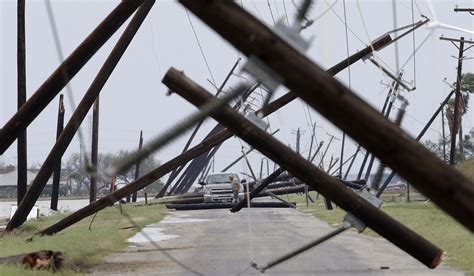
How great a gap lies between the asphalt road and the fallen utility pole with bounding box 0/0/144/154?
2702 millimetres

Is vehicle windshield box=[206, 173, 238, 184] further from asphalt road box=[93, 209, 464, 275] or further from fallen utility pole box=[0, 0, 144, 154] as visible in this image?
fallen utility pole box=[0, 0, 144, 154]

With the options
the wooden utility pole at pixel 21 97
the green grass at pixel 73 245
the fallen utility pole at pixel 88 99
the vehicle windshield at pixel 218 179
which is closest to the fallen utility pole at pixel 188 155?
the green grass at pixel 73 245

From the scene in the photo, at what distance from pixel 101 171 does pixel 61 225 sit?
11501 millimetres

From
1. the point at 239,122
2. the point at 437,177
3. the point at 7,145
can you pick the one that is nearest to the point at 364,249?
the point at 7,145

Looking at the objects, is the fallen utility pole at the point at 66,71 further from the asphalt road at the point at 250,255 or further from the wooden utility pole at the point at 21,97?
the wooden utility pole at the point at 21,97

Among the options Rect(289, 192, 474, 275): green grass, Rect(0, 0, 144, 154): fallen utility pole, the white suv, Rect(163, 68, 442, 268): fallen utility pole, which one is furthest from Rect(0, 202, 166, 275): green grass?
the white suv

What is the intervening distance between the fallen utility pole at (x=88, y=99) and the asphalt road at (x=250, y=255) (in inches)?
83.7

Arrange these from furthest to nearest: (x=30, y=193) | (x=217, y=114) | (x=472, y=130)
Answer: (x=472, y=130) → (x=30, y=193) → (x=217, y=114)

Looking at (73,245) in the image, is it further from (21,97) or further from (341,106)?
(341,106)

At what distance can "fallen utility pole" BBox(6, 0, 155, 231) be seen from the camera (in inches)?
631

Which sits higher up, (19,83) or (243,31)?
(19,83)

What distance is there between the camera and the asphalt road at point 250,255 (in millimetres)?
15909

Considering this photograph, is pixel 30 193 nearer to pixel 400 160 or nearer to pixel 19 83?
pixel 19 83

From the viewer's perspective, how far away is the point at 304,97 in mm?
4730
